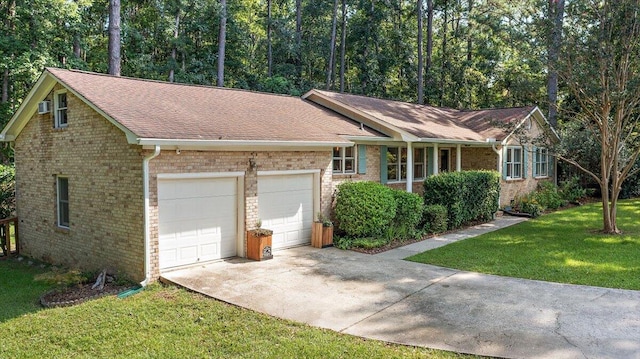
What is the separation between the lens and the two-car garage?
917 cm

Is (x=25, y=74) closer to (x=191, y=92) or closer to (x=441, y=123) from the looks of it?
(x=191, y=92)

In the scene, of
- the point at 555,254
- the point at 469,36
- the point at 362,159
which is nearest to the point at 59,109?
the point at 362,159

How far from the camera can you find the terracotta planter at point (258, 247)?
33.3 feet

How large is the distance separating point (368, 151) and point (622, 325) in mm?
9751

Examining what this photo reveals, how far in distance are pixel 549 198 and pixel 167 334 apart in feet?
57.5

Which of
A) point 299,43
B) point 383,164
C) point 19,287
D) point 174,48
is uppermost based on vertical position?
point 299,43

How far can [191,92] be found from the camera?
12.8 metres

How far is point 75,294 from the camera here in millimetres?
8234

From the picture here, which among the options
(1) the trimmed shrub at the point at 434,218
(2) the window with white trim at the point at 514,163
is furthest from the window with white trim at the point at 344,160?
(2) the window with white trim at the point at 514,163

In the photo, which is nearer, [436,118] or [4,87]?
[436,118]

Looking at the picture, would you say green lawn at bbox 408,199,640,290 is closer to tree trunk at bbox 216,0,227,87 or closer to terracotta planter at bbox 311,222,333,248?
terracotta planter at bbox 311,222,333,248

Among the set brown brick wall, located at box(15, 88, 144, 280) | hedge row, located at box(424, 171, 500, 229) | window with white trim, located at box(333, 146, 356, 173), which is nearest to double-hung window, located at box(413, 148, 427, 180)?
hedge row, located at box(424, 171, 500, 229)

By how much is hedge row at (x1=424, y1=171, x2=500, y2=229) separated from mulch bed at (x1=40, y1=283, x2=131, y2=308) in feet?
30.5

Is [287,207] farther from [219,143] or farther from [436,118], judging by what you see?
[436,118]
